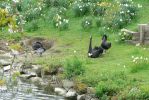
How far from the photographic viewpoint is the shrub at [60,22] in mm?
28188

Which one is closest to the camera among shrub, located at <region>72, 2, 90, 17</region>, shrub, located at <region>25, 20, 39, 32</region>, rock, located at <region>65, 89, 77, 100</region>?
rock, located at <region>65, 89, 77, 100</region>

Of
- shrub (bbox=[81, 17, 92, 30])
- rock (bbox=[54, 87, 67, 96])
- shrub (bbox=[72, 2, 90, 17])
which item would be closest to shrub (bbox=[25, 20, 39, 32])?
shrub (bbox=[72, 2, 90, 17])

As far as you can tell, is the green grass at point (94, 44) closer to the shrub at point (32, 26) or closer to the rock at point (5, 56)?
the shrub at point (32, 26)

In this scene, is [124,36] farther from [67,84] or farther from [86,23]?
[67,84]

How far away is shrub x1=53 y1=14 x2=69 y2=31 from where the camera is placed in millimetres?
28188

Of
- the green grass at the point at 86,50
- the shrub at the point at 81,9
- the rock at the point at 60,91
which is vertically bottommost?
the rock at the point at 60,91

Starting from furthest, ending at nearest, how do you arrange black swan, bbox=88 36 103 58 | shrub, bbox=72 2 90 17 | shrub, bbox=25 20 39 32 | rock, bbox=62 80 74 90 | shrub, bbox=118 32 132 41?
shrub, bbox=72 2 90 17 < shrub, bbox=25 20 39 32 < shrub, bbox=118 32 132 41 < black swan, bbox=88 36 103 58 < rock, bbox=62 80 74 90

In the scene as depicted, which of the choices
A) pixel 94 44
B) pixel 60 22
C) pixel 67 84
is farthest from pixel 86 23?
pixel 67 84

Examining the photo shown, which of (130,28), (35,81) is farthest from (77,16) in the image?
(35,81)

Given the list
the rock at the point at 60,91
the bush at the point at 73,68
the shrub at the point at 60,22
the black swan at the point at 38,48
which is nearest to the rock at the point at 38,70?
the bush at the point at 73,68

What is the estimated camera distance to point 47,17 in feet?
98.6

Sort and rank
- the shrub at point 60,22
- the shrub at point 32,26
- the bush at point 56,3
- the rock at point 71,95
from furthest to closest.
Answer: the bush at point 56,3 < the shrub at point 32,26 < the shrub at point 60,22 < the rock at point 71,95

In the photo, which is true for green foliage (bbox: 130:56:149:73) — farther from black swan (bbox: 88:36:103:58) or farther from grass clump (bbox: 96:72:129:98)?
black swan (bbox: 88:36:103:58)

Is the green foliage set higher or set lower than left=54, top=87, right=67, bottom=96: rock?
higher
